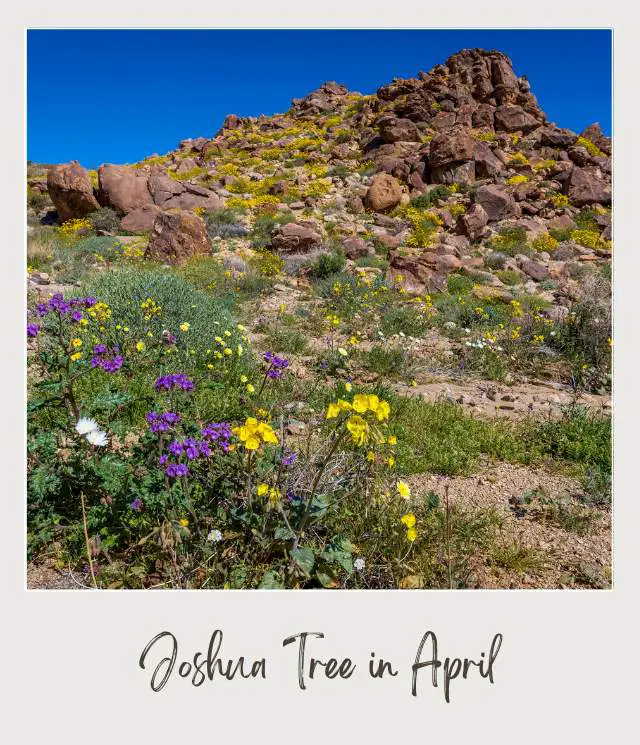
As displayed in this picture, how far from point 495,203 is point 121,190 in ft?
42.3

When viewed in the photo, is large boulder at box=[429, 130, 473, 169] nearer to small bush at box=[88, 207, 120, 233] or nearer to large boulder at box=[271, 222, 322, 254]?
large boulder at box=[271, 222, 322, 254]

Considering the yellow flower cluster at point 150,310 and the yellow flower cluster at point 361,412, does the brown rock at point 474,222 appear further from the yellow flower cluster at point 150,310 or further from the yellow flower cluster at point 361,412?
the yellow flower cluster at point 361,412

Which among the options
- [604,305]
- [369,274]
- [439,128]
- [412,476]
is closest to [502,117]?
[439,128]

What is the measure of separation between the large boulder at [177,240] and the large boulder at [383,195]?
8551 mm

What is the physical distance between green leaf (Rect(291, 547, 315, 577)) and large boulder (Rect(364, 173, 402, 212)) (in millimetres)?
17335

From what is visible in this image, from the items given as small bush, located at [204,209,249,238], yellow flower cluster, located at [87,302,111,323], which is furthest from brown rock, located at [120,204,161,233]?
yellow flower cluster, located at [87,302,111,323]

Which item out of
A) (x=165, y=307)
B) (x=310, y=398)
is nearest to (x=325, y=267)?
(x=165, y=307)

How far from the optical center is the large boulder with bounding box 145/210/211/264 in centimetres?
1075

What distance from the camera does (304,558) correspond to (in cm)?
200

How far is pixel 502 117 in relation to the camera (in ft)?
87.7

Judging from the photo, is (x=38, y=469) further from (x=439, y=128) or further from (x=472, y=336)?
(x=439, y=128)

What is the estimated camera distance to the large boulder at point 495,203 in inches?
677

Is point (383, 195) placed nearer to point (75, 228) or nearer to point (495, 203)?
point (495, 203)

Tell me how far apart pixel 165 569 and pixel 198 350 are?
305cm
